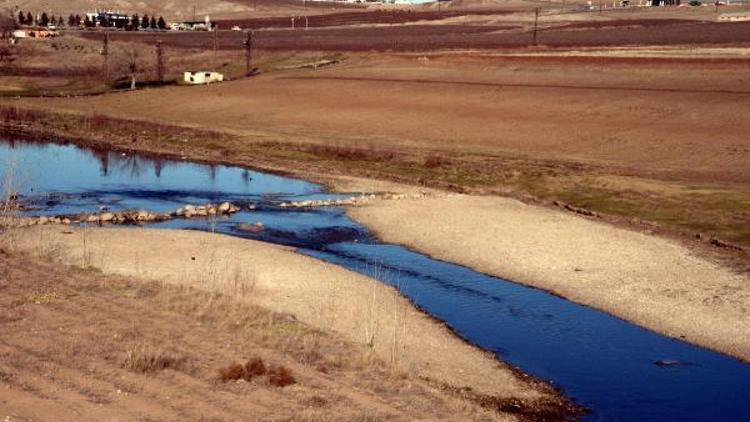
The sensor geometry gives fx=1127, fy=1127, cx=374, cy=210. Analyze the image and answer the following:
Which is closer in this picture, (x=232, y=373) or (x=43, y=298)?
(x=232, y=373)

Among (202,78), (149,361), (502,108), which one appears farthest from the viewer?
(202,78)

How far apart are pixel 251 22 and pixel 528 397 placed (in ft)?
588

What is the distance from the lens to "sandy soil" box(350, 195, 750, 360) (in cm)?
2701

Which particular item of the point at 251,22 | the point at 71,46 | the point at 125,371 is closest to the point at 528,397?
the point at 125,371

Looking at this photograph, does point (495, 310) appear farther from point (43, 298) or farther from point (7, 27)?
point (7, 27)

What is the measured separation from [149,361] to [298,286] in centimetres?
849

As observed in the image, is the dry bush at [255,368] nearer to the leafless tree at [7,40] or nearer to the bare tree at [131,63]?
the bare tree at [131,63]

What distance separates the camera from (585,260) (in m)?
32.8

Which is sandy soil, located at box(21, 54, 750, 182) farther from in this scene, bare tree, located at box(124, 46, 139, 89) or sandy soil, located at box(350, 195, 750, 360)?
sandy soil, located at box(350, 195, 750, 360)

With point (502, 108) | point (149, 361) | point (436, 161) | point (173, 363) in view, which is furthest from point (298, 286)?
point (502, 108)

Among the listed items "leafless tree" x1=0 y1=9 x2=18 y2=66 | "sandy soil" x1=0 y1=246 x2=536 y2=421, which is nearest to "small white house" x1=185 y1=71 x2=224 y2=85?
"leafless tree" x1=0 y1=9 x2=18 y2=66

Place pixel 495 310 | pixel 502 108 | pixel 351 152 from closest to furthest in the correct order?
pixel 495 310 → pixel 351 152 → pixel 502 108

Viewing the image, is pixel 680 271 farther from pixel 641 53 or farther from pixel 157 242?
pixel 641 53

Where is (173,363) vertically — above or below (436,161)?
above
